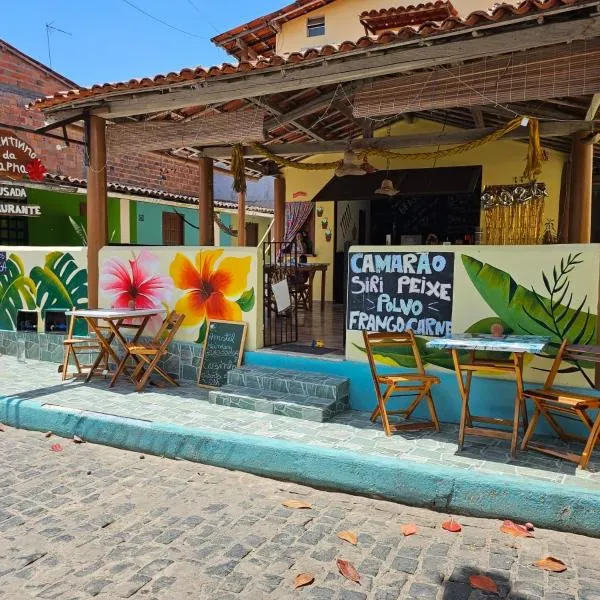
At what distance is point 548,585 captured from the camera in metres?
2.90

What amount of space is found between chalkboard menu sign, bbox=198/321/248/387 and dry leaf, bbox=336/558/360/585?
359cm

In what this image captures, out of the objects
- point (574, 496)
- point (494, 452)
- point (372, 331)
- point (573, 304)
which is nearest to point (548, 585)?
point (574, 496)

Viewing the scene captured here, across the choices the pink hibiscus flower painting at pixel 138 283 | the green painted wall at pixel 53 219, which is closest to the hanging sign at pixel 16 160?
the green painted wall at pixel 53 219

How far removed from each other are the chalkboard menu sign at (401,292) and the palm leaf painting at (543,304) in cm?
33

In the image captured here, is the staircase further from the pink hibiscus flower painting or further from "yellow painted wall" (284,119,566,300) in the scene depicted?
"yellow painted wall" (284,119,566,300)

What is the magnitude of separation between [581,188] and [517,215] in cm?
319

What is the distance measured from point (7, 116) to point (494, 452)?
14698mm

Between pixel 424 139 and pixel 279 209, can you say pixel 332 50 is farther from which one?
pixel 279 209

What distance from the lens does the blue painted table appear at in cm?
430

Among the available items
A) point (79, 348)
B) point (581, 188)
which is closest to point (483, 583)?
point (79, 348)

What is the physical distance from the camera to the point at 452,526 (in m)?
3.61

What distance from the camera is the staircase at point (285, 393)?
5434mm

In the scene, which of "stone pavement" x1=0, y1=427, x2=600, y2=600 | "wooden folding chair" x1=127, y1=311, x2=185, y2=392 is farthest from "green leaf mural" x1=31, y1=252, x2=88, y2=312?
"stone pavement" x1=0, y1=427, x2=600, y2=600

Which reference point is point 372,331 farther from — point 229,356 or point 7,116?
point 7,116
